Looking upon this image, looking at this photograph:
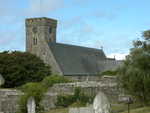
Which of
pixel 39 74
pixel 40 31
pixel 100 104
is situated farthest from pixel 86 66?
pixel 100 104

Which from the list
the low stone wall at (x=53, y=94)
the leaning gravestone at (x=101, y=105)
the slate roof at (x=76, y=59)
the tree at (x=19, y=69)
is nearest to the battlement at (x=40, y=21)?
the slate roof at (x=76, y=59)

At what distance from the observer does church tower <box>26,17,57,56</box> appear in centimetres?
8094

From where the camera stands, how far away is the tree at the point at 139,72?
1048 inches

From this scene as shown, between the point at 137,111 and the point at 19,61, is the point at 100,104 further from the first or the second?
the point at 19,61

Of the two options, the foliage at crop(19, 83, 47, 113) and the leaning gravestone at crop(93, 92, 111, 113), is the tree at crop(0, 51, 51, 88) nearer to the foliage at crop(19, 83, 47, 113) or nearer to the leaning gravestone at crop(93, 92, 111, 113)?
the foliage at crop(19, 83, 47, 113)

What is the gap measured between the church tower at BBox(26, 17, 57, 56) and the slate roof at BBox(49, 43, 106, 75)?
558 centimetres

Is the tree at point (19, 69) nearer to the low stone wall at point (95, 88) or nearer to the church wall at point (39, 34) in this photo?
the church wall at point (39, 34)

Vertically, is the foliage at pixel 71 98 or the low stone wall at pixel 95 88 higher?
the low stone wall at pixel 95 88

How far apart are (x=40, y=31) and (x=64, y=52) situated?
401 inches

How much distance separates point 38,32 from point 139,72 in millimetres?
56768

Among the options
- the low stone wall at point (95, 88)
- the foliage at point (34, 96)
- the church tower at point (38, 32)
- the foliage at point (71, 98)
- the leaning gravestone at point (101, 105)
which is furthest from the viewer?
the church tower at point (38, 32)

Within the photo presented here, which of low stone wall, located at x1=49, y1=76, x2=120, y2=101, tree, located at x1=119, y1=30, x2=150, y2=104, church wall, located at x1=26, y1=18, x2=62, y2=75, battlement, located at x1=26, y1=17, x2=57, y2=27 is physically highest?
battlement, located at x1=26, y1=17, x2=57, y2=27

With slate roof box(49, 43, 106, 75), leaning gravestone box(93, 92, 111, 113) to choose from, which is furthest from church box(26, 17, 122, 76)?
leaning gravestone box(93, 92, 111, 113)

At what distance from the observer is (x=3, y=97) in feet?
110
